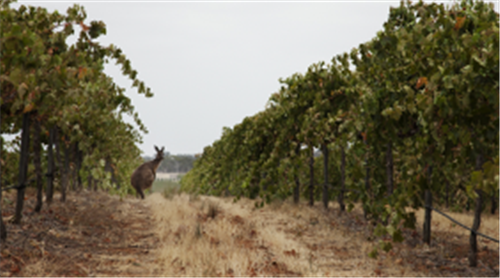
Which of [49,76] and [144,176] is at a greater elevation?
[49,76]

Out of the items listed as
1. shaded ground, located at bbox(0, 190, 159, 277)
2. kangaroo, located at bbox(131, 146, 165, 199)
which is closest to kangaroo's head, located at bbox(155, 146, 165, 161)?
kangaroo, located at bbox(131, 146, 165, 199)

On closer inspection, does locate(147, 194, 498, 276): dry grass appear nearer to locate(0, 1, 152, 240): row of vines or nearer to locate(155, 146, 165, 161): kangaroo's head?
locate(0, 1, 152, 240): row of vines

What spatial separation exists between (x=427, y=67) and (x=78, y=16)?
5.37 metres

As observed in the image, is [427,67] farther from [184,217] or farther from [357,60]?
[184,217]

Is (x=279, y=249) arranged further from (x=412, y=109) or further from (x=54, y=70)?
(x=54, y=70)

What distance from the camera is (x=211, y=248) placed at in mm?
6820

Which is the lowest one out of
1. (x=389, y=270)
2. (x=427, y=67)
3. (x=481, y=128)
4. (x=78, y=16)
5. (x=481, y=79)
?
(x=389, y=270)

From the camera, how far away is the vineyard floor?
5.74 metres

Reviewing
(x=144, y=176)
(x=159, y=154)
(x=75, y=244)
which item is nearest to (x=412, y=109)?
(x=75, y=244)

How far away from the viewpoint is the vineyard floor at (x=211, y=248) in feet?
18.8

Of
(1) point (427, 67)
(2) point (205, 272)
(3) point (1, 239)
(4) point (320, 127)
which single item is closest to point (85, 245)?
(3) point (1, 239)

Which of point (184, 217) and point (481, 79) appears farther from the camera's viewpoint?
point (184, 217)

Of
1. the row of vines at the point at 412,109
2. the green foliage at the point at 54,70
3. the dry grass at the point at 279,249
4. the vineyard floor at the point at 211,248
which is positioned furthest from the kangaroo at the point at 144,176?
the green foliage at the point at 54,70

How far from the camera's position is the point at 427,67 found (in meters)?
5.76
